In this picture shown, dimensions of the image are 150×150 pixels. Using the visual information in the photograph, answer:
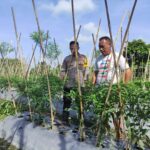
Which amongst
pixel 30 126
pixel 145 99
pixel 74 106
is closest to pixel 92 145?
pixel 74 106

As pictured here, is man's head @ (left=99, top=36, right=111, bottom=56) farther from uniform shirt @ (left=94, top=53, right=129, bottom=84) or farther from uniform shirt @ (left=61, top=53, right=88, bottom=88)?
uniform shirt @ (left=61, top=53, right=88, bottom=88)

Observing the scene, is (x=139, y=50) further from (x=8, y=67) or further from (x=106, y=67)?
(x=106, y=67)

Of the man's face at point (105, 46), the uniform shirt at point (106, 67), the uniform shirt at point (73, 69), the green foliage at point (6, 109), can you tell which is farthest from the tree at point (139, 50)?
the man's face at point (105, 46)

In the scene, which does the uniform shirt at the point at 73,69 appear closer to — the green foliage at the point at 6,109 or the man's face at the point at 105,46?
the man's face at the point at 105,46

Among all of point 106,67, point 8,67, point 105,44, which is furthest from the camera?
point 8,67

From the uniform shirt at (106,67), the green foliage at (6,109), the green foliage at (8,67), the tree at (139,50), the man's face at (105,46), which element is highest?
the tree at (139,50)

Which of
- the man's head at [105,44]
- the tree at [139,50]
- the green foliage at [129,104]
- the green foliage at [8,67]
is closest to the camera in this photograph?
the green foliage at [129,104]

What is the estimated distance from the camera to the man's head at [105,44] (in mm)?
4172

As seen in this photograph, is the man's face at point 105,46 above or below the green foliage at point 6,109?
above

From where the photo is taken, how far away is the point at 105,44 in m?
4.21

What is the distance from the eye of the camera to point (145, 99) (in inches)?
132

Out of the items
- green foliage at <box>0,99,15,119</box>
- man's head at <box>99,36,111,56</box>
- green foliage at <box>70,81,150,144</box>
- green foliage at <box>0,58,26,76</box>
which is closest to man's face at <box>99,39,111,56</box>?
man's head at <box>99,36,111,56</box>

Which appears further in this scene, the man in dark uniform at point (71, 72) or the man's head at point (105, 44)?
the man in dark uniform at point (71, 72)

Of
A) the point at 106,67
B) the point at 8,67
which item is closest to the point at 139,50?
the point at 8,67
